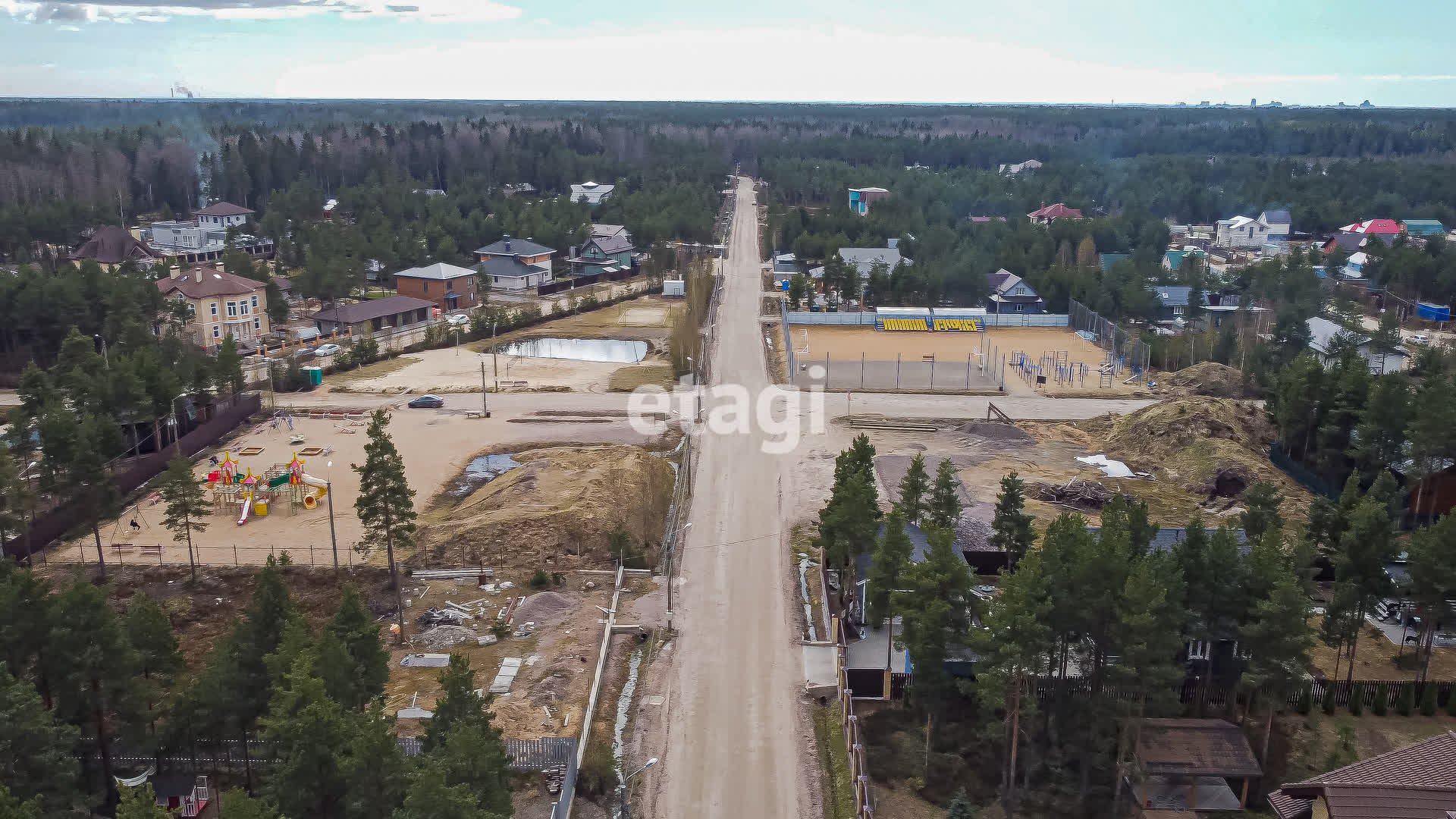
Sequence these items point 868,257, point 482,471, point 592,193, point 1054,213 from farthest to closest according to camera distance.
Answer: point 592,193 → point 1054,213 → point 868,257 → point 482,471

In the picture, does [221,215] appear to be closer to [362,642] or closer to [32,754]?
[362,642]

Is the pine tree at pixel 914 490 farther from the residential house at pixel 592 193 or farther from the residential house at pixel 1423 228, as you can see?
the residential house at pixel 1423 228

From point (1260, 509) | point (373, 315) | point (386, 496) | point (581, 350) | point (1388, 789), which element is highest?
point (1388, 789)

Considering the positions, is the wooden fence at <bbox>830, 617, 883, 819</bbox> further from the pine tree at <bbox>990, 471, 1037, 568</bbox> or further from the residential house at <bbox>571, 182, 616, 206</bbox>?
the residential house at <bbox>571, 182, 616, 206</bbox>

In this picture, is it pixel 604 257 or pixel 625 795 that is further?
pixel 604 257

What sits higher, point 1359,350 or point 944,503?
point 944,503

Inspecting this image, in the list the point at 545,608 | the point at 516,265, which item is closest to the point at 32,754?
the point at 545,608

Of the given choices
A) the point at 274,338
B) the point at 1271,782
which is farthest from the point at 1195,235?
the point at 1271,782
